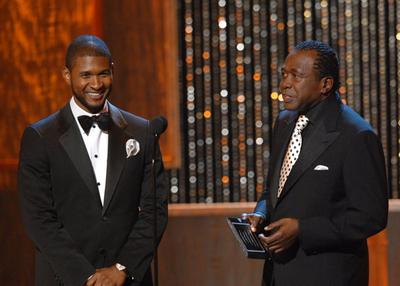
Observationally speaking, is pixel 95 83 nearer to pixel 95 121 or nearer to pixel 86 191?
pixel 95 121

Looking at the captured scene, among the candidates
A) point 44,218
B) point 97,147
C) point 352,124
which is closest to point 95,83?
point 97,147

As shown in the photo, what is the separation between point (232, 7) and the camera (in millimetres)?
4043

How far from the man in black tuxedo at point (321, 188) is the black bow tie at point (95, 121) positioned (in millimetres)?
538

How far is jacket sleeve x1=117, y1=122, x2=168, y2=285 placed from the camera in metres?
2.69

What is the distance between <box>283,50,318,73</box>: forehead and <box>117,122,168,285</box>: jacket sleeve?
49cm

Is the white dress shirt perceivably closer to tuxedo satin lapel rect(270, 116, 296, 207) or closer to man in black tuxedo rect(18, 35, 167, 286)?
man in black tuxedo rect(18, 35, 167, 286)

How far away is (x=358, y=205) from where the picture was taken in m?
2.62

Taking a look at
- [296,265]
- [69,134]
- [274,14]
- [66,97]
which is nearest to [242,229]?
[296,265]

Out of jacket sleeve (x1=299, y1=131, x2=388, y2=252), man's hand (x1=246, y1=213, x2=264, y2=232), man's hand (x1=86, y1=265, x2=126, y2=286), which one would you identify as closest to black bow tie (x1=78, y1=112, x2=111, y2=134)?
man's hand (x1=86, y1=265, x2=126, y2=286)

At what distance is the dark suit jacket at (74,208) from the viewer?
8.70 feet

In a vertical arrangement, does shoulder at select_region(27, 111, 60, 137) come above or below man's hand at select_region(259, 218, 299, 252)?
above

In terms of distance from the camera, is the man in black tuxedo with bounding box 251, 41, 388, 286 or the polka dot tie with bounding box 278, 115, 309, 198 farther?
the polka dot tie with bounding box 278, 115, 309, 198

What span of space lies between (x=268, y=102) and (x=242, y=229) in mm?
1369

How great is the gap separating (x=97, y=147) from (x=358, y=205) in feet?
2.60
